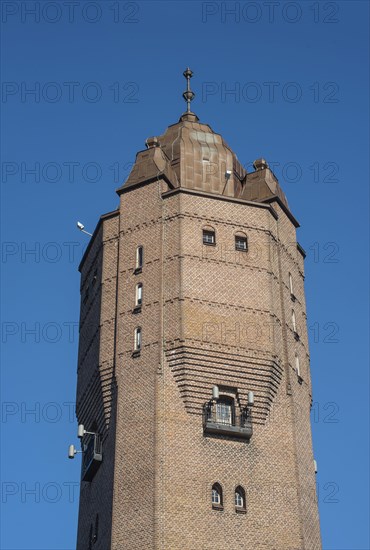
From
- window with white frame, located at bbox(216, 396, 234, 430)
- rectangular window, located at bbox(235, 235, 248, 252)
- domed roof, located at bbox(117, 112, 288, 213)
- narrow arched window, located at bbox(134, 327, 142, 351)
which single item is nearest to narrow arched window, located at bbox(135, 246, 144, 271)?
narrow arched window, located at bbox(134, 327, 142, 351)

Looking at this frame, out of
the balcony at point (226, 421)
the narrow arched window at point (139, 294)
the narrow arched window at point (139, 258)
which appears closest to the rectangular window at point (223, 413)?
→ the balcony at point (226, 421)

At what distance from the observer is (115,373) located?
49375 mm

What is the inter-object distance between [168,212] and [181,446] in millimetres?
9834

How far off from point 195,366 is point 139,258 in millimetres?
5502

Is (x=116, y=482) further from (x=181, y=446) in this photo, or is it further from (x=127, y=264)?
(x=127, y=264)

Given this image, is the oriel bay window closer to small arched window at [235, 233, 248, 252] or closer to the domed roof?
small arched window at [235, 233, 248, 252]

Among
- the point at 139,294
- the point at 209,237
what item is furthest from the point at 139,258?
the point at 209,237

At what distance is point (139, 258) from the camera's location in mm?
51625

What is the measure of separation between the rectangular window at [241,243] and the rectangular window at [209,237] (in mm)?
919

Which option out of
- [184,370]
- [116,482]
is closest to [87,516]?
[116,482]

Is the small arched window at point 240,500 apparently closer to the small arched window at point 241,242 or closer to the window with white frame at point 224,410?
the window with white frame at point 224,410

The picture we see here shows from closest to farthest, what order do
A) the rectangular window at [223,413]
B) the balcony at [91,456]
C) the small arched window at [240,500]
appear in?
the small arched window at [240,500], the rectangular window at [223,413], the balcony at [91,456]

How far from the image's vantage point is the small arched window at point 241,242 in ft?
170

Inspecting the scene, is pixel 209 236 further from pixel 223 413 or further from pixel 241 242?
pixel 223 413
